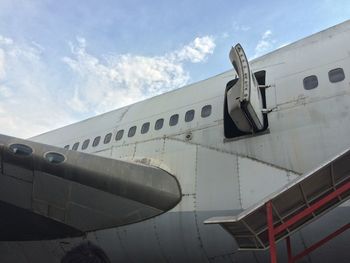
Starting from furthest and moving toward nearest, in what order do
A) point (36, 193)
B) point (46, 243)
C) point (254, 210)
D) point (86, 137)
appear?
point (86, 137) < point (46, 243) < point (36, 193) < point (254, 210)

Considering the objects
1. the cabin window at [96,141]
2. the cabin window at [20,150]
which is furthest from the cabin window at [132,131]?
the cabin window at [20,150]

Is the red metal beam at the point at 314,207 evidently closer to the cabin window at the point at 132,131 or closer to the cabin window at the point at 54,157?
the cabin window at the point at 54,157

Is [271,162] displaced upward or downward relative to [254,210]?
upward

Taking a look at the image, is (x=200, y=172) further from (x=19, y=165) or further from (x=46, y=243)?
(x=46, y=243)

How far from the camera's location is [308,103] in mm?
6887

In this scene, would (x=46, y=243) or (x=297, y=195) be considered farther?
(x=46, y=243)

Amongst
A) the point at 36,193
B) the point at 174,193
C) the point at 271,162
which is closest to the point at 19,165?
the point at 36,193

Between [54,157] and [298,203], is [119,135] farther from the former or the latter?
[298,203]

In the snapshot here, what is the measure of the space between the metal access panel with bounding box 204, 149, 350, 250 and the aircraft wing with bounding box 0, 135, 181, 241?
8.80ft

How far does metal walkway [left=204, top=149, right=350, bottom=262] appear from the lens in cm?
469

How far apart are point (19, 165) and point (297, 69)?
5.36 m

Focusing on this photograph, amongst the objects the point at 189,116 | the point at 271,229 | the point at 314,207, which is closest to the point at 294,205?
the point at 314,207

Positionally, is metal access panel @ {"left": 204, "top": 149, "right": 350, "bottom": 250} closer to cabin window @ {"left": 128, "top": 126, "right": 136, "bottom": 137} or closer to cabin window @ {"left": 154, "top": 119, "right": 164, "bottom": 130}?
cabin window @ {"left": 154, "top": 119, "right": 164, "bottom": 130}

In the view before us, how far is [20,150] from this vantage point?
7711 mm
